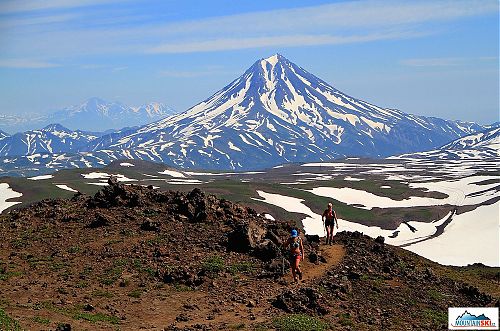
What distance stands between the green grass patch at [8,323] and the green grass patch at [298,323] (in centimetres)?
954

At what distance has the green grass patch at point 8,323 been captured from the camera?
17172 millimetres

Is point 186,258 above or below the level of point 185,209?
below

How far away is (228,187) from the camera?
174m

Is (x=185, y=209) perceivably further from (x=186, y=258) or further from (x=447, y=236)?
(x=447, y=236)

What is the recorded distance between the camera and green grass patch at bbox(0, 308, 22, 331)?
676 inches

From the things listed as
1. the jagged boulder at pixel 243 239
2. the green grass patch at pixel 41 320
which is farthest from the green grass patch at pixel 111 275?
the jagged boulder at pixel 243 239

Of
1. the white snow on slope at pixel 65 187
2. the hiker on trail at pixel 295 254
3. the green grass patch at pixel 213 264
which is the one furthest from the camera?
the white snow on slope at pixel 65 187

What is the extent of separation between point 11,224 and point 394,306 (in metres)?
25.6

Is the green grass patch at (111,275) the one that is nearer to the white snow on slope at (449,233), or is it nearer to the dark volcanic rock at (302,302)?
the dark volcanic rock at (302,302)

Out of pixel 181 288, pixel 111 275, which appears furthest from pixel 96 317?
pixel 111 275

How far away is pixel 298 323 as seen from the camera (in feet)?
66.1

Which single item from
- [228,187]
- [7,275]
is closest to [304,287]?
[7,275]

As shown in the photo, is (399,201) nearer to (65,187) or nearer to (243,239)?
(65,187)

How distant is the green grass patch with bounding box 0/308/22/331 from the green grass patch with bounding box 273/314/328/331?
9541 mm
